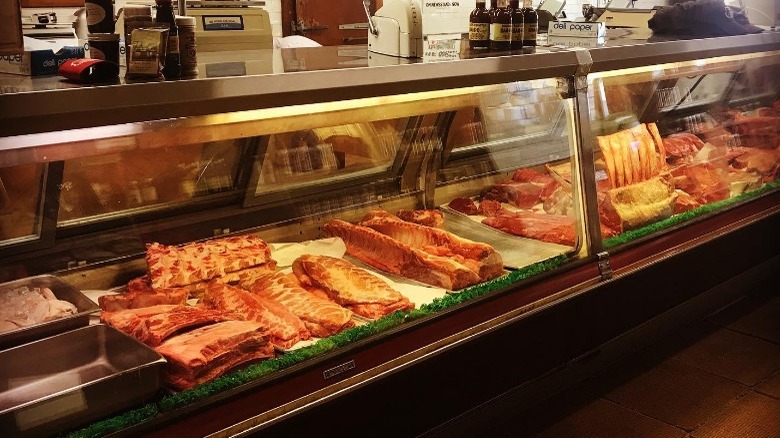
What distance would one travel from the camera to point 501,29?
3.58 meters

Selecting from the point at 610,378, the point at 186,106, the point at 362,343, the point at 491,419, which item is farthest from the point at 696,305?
the point at 186,106

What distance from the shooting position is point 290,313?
2.97 metres

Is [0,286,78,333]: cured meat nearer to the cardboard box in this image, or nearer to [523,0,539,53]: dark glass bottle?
the cardboard box

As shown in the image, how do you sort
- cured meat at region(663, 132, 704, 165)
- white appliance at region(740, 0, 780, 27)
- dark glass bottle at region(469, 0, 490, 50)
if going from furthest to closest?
white appliance at region(740, 0, 780, 27)
cured meat at region(663, 132, 704, 165)
dark glass bottle at region(469, 0, 490, 50)

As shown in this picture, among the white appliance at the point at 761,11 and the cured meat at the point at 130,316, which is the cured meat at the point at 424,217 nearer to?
the cured meat at the point at 130,316

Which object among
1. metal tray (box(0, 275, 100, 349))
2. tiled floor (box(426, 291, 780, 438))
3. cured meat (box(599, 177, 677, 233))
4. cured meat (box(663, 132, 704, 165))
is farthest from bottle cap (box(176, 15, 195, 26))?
cured meat (box(663, 132, 704, 165))

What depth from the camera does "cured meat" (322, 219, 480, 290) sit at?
132 inches

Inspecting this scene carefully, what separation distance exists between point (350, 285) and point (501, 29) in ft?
4.41

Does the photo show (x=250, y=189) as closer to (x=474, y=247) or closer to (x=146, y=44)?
(x=474, y=247)

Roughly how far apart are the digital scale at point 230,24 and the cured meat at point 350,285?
2788 mm

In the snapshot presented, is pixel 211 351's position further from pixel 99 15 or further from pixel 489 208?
pixel 489 208

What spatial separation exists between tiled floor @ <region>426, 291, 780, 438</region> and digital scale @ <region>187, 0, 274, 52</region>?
3.40 metres

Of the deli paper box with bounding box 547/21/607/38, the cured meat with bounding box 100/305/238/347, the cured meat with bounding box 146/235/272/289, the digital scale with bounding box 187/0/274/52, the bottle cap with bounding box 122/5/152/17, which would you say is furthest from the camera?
the digital scale with bounding box 187/0/274/52

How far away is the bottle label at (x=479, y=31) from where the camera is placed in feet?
11.8
